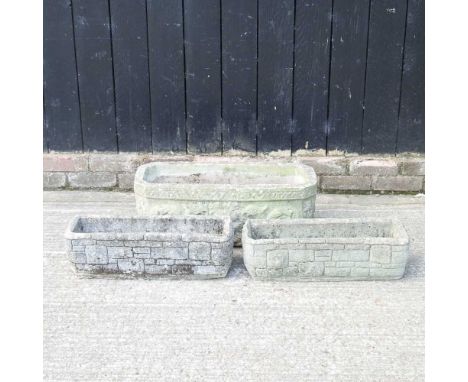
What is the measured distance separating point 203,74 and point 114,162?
36.9 inches

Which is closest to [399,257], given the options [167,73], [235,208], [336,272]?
[336,272]

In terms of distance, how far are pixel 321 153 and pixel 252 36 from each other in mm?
987

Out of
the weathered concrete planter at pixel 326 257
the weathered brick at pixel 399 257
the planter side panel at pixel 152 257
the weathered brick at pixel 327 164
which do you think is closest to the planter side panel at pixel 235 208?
the weathered concrete planter at pixel 326 257

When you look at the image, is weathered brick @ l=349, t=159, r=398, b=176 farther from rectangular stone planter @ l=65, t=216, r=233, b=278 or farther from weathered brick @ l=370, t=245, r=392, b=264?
rectangular stone planter @ l=65, t=216, r=233, b=278

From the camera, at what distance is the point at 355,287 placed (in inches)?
138

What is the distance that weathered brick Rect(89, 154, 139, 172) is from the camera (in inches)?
187

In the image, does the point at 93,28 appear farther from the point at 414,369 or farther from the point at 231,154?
the point at 414,369

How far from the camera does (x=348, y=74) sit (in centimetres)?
452

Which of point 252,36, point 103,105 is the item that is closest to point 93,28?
point 103,105

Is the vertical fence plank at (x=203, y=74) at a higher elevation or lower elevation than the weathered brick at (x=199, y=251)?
higher

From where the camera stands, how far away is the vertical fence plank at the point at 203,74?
4.46 m

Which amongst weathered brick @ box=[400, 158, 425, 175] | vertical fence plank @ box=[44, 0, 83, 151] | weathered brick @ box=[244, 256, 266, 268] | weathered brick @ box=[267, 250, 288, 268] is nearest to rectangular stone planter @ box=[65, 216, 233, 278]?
weathered brick @ box=[244, 256, 266, 268]

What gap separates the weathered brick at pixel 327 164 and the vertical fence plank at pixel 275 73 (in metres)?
0.22

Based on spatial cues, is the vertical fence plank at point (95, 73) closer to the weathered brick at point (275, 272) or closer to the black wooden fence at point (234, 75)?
the black wooden fence at point (234, 75)
